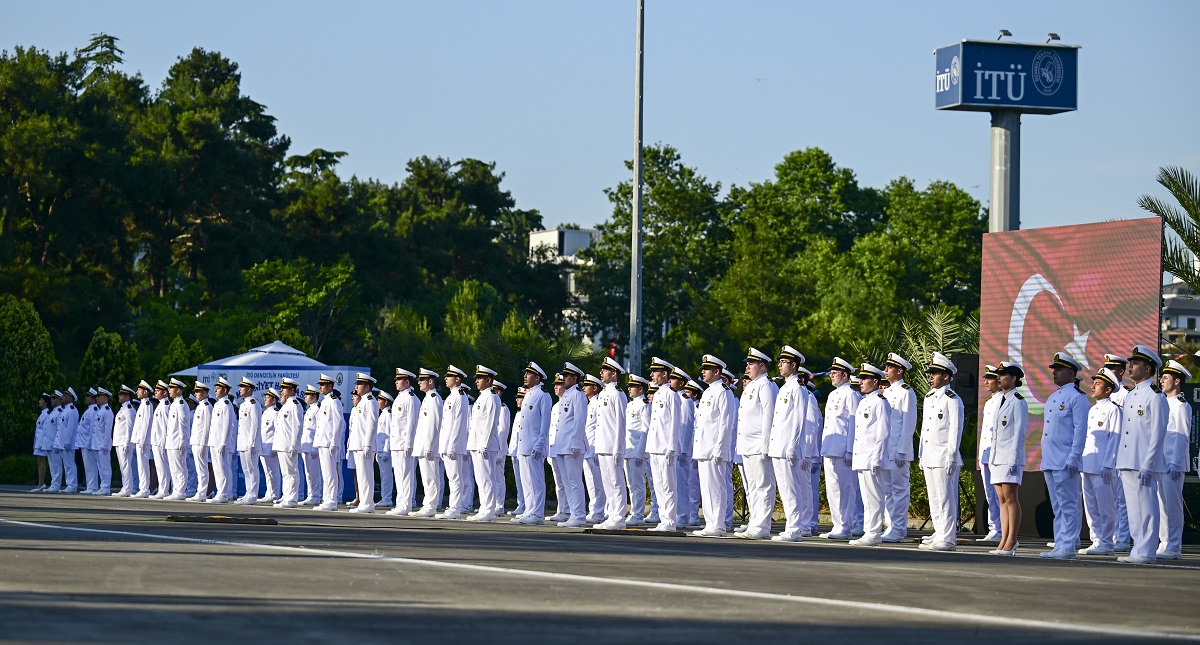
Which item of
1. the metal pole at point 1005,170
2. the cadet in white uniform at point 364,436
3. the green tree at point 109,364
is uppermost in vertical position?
the metal pole at point 1005,170

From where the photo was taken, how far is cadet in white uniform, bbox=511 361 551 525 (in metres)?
22.2

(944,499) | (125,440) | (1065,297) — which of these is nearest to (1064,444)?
(944,499)

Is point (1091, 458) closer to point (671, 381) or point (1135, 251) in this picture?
point (1135, 251)

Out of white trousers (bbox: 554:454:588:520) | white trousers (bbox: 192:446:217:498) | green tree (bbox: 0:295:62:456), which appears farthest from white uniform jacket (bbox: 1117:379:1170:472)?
green tree (bbox: 0:295:62:456)

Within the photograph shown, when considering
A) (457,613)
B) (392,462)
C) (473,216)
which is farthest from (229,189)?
(457,613)

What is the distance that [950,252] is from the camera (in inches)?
2613

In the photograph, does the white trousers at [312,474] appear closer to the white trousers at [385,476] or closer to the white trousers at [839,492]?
the white trousers at [385,476]

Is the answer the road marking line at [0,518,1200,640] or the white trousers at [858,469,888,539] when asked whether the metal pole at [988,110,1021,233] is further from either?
the road marking line at [0,518,1200,640]

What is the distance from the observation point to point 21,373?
38969 mm

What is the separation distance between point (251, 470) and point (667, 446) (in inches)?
397

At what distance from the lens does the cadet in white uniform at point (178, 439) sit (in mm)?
29438

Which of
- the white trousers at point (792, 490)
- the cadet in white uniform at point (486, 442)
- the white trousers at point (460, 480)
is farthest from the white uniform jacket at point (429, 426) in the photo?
the white trousers at point (792, 490)

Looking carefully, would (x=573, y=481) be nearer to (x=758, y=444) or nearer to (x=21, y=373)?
(x=758, y=444)

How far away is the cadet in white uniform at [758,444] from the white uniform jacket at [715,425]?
53cm
